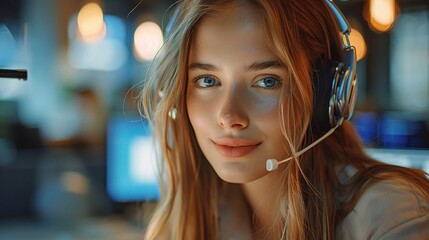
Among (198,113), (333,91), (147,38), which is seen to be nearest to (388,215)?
(333,91)

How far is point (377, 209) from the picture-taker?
991mm

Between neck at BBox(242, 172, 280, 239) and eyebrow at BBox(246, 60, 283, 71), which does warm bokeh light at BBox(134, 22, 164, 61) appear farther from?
eyebrow at BBox(246, 60, 283, 71)

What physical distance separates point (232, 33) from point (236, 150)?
0.21 meters

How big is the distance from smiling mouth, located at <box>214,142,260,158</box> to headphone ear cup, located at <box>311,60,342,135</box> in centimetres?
13

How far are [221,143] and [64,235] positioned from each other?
179 cm

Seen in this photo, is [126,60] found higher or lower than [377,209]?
higher

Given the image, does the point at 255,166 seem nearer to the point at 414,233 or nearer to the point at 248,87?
the point at 248,87

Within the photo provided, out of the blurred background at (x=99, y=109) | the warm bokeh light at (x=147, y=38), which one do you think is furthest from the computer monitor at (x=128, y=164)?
the warm bokeh light at (x=147, y=38)

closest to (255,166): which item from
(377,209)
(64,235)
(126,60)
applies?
(377,209)

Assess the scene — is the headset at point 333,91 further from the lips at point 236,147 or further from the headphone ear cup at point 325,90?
the lips at point 236,147

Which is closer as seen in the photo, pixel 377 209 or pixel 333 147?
pixel 377 209

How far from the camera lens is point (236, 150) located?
103 centimetres

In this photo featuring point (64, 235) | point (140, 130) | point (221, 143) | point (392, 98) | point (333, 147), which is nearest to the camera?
point (221, 143)

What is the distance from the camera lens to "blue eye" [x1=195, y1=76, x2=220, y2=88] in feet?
3.50
